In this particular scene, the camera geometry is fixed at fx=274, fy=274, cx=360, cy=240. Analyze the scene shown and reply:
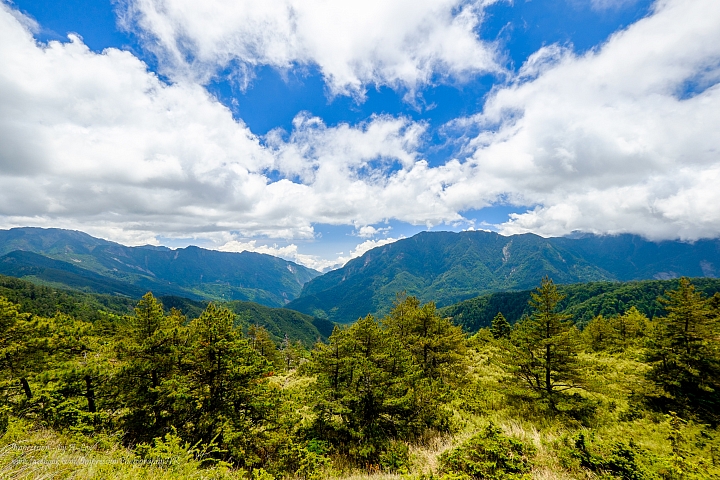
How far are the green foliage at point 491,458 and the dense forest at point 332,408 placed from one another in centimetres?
5

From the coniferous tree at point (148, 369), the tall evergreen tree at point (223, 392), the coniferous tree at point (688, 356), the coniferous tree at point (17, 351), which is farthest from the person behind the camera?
the coniferous tree at point (688, 356)

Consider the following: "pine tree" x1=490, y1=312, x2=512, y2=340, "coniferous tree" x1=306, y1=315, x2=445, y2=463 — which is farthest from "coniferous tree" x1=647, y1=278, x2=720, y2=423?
"pine tree" x1=490, y1=312, x2=512, y2=340

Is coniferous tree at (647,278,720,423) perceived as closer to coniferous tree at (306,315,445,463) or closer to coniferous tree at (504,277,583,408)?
coniferous tree at (504,277,583,408)

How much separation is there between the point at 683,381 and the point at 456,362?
12.6 m

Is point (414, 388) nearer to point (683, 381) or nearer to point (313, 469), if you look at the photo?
point (313, 469)

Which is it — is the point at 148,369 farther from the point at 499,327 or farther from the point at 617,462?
the point at 499,327

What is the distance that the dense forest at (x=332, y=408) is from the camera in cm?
823

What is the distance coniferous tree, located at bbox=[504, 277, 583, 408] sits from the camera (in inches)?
599

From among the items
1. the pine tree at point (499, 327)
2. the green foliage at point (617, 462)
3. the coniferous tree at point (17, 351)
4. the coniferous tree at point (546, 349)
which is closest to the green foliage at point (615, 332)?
the pine tree at point (499, 327)

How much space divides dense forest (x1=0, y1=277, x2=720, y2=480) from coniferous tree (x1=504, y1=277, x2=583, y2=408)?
9cm

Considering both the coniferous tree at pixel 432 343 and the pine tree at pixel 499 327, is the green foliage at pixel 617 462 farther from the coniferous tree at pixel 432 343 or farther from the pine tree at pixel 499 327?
the pine tree at pixel 499 327

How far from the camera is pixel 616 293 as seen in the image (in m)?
184

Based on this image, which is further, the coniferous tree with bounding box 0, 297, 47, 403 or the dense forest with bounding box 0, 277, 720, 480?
the coniferous tree with bounding box 0, 297, 47, 403

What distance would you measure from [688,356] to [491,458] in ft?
51.9
